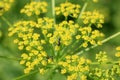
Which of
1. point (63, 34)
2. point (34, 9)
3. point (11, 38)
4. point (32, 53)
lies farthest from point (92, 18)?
point (11, 38)

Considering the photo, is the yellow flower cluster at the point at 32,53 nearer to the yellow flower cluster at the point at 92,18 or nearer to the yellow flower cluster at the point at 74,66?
the yellow flower cluster at the point at 74,66

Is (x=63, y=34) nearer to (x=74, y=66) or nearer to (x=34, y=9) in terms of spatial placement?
(x=74, y=66)

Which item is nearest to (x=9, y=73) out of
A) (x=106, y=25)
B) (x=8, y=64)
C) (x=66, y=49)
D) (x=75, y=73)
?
(x=8, y=64)

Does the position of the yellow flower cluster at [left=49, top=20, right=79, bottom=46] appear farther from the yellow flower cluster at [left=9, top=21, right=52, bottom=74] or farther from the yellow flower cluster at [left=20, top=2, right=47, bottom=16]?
the yellow flower cluster at [left=20, top=2, right=47, bottom=16]

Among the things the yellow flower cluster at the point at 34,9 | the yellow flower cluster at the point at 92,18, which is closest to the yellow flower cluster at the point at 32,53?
the yellow flower cluster at the point at 34,9

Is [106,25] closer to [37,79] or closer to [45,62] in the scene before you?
[37,79]
